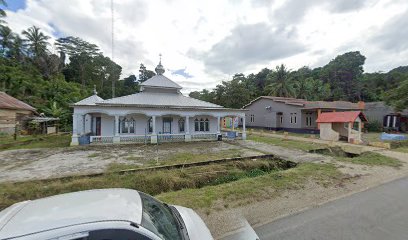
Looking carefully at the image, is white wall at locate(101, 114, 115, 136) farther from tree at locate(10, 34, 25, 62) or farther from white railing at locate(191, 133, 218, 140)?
tree at locate(10, 34, 25, 62)

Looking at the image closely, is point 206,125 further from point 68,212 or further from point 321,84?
point 321,84

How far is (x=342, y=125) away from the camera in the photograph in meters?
21.1

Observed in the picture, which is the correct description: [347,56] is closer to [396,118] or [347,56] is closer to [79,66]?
[396,118]

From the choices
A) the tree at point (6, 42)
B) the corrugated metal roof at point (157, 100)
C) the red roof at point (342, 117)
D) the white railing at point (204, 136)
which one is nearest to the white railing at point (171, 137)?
the white railing at point (204, 136)

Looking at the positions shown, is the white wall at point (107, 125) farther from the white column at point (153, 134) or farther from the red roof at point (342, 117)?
the red roof at point (342, 117)

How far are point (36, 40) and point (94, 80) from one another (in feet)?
42.2

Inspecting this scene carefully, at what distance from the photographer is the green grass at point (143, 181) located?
22.1 ft

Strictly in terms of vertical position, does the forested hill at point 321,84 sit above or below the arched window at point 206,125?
above

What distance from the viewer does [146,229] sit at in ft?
6.58

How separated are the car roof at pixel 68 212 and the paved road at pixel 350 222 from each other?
3.18 metres

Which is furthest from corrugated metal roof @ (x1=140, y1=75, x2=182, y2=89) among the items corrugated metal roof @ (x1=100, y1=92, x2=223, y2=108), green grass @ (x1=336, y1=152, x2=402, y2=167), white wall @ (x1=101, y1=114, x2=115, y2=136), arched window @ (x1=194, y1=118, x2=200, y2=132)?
green grass @ (x1=336, y1=152, x2=402, y2=167)

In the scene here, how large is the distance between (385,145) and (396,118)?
18323 mm

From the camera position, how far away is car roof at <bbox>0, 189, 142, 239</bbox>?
179 cm

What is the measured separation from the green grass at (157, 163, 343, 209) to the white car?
10.2 feet
